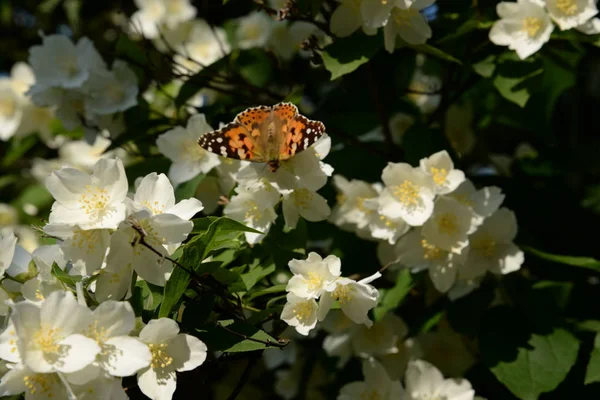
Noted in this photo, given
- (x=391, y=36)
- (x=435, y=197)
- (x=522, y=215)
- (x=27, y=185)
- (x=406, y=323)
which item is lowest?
(x=27, y=185)

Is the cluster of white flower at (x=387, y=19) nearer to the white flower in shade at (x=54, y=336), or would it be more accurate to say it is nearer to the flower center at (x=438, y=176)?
the flower center at (x=438, y=176)

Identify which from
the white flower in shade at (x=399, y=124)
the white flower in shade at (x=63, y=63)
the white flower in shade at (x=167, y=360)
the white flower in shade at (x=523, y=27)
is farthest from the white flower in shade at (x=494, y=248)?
the white flower in shade at (x=63, y=63)

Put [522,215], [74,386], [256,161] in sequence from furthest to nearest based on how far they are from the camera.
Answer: [522,215] → [256,161] → [74,386]

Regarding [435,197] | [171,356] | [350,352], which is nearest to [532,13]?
[435,197]

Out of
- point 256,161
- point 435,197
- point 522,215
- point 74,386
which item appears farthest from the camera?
point 522,215

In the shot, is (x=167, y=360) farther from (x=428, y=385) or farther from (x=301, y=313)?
(x=428, y=385)

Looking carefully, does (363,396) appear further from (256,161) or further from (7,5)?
(7,5)
